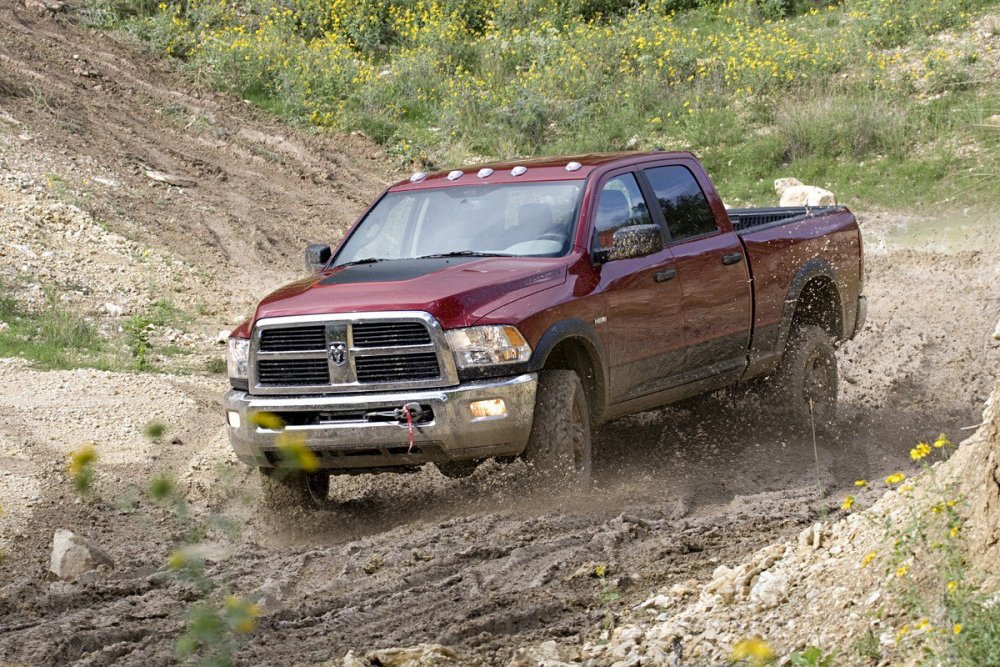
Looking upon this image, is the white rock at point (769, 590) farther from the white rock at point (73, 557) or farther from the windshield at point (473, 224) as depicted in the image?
the white rock at point (73, 557)

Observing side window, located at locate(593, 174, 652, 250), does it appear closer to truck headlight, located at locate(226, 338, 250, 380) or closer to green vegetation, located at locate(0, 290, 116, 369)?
truck headlight, located at locate(226, 338, 250, 380)

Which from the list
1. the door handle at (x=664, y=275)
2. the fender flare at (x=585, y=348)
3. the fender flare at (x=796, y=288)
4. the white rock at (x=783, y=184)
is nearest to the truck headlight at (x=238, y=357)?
the fender flare at (x=585, y=348)

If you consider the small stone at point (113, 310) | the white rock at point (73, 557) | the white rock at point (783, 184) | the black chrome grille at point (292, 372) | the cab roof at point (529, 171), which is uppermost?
the cab roof at point (529, 171)

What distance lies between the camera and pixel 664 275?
8242mm

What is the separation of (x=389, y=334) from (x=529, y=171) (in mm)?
1819

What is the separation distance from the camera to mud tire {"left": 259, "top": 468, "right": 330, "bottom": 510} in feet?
25.5

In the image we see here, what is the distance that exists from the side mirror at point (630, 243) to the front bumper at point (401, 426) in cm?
106

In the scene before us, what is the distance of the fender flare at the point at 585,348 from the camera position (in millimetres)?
7176

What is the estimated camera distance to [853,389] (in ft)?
37.2

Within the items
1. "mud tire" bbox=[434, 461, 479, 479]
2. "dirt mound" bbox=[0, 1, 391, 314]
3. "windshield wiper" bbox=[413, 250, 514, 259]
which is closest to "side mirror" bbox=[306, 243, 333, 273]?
"windshield wiper" bbox=[413, 250, 514, 259]

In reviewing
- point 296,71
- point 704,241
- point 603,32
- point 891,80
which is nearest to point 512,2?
point 603,32

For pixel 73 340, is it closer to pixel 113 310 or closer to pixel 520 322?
pixel 113 310

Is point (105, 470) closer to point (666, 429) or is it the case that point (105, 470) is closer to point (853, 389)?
point (666, 429)

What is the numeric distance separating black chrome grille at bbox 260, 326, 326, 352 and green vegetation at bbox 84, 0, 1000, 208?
10529 millimetres
